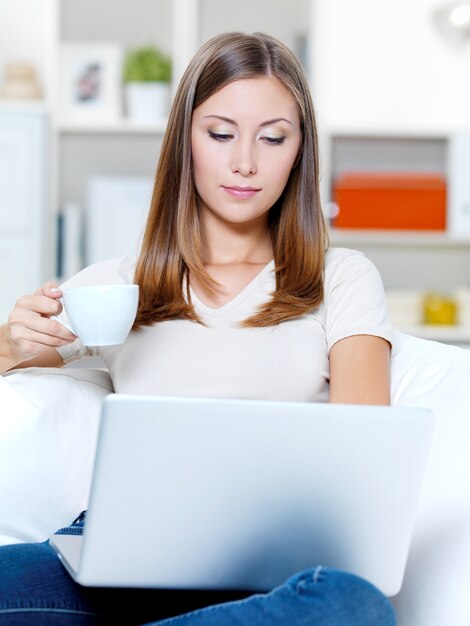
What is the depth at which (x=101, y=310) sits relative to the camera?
4.18 ft

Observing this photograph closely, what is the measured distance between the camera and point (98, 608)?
1.20m

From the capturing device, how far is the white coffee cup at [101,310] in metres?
1.26

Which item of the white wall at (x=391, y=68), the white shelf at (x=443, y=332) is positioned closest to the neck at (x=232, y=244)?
the white shelf at (x=443, y=332)

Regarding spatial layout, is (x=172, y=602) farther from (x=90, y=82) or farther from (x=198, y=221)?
(x=90, y=82)

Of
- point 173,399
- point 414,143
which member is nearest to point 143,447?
point 173,399

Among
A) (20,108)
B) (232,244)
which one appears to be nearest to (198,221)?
(232,244)

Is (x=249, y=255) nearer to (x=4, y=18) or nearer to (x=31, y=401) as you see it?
(x=31, y=401)

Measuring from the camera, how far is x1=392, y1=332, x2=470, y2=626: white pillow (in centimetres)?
124

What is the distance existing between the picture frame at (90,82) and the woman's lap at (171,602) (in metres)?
3.03

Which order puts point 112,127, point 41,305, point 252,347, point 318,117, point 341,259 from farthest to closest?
point 112,127 < point 318,117 < point 341,259 < point 252,347 < point 41,305

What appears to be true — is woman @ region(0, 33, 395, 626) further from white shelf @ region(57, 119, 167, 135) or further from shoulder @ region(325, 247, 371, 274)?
white shelf @ region(57, 119, 167, 135)

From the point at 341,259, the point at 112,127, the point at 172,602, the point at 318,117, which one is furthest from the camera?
the point at 112,127

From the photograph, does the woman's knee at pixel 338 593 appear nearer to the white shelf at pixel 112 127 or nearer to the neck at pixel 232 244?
the neck at pixel 232 244

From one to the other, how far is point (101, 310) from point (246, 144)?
441 millimetres
